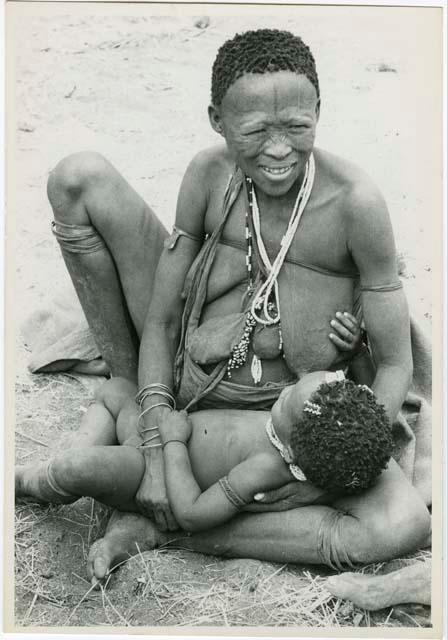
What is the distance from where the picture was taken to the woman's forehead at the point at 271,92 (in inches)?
138

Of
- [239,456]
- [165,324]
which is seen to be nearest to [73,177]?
[165,324]

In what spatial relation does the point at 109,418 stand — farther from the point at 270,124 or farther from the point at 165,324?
the point at 270,124

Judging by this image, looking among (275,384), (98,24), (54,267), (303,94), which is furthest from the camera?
(54,267)

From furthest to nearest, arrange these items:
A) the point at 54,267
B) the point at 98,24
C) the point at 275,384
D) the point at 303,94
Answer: the point at 54,267, the point at 98,24, the point at 275,384, the point at 303,94

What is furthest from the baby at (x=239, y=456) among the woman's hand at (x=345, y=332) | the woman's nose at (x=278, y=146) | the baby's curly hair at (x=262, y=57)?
the baby's curly hair at (x=262, y=57)

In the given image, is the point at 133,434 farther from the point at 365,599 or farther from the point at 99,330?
the point at 365,599

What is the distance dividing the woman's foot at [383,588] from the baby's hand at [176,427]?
0.62 m

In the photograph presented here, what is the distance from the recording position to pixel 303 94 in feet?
11.6

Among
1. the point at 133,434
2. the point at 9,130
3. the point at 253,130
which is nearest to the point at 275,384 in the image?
the point at 133,434

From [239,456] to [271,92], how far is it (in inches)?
43.0

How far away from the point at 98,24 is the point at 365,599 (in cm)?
203

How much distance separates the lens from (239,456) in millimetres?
3783

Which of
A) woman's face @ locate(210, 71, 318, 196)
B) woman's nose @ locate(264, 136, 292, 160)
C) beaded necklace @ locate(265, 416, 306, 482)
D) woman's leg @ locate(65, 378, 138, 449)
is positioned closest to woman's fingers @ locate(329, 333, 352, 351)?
beaded necklace @ locate(265, 416, 306, 482)

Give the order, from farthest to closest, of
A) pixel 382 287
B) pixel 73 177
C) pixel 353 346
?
pixel 73 177 → pixel 353 346 → pixel 382 287
